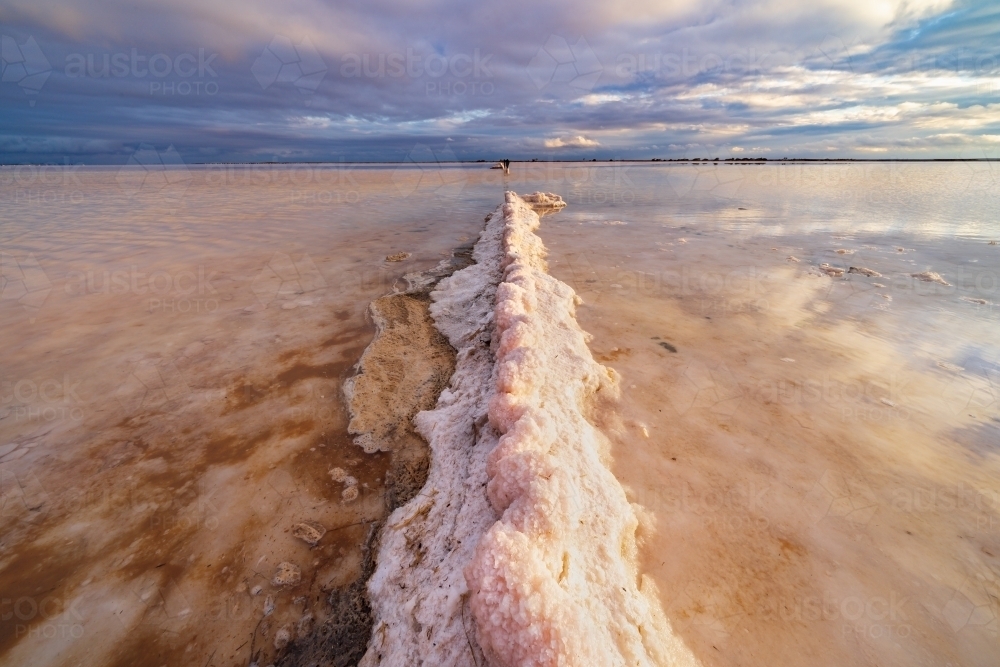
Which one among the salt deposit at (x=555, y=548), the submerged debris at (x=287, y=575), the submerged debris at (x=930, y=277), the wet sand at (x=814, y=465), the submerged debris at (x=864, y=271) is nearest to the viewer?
the salt deposit at (x=555, y=548)

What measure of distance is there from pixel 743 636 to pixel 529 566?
2.92 feet

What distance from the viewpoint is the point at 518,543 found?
1.60m

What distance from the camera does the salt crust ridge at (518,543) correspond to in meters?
1.43

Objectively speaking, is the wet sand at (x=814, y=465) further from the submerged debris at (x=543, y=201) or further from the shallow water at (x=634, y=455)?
the submerged debris at (x=543, y=201)

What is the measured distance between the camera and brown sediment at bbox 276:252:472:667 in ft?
5.41

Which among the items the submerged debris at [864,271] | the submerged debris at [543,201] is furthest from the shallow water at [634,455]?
the submerged debris at [543,201]

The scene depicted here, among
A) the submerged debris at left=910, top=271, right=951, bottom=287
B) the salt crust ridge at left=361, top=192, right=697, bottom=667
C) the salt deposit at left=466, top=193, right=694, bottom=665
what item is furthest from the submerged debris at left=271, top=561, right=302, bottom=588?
the submerged debris at left=910, top=271, right=951, bottom=287

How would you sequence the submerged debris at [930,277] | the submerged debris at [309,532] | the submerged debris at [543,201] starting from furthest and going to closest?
1. the submerged debris at [543,201]
2. the submerged debris at [930,277]
3. the submerged debris at [309,532]

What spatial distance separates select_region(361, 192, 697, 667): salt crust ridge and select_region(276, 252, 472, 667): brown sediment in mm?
79

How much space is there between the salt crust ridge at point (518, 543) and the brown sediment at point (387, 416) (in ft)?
0.26

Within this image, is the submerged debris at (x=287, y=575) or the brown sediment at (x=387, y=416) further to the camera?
the submerged debris at (x=287, y=575)

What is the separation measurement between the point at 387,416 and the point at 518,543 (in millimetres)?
1692

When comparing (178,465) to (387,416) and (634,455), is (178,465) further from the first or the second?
(634,455)

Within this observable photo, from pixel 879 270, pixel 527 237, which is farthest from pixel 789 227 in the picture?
pixel 527 237
